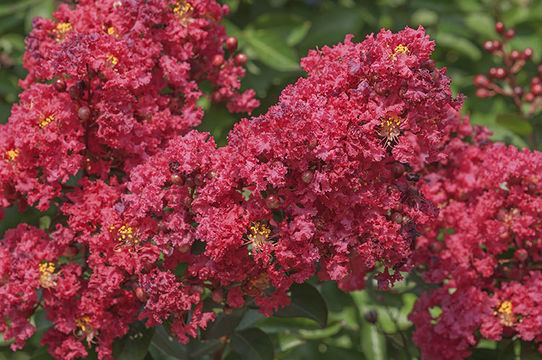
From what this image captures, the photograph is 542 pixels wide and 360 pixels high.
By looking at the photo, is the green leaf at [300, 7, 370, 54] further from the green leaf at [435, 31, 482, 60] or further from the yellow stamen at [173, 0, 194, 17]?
the yellow stamen at [173, 0, 194, 17]

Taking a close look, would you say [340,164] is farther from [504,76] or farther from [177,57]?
[504,76]

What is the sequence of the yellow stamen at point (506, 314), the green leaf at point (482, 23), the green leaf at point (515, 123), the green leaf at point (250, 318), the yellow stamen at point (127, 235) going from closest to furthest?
the yellow stamen at point (127, 235), the yellow stamen at point (506, 314), the green leaf at point (250, 318), the green leaf at point (515, 123), the green leaf at point (482, 23)

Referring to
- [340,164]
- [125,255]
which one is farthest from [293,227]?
[125,255]

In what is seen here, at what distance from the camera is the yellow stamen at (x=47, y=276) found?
1792 mm

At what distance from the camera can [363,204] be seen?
5.24ft

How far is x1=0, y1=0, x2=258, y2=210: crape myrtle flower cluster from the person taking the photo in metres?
1.75

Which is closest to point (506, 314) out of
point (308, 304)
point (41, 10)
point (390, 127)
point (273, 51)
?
point (308, 304)

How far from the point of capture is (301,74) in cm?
206

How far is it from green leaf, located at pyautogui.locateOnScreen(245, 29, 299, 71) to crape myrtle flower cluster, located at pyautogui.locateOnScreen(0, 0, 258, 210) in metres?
0.74

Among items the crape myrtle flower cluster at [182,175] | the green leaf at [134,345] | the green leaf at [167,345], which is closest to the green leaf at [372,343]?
the green leaf at [167,345]

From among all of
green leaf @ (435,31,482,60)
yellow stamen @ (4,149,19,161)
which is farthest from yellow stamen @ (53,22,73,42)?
green leaf @ (435,31,482,60)

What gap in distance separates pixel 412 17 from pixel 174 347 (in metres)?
2.59

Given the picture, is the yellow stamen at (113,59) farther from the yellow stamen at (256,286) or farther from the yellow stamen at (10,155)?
the yellow stamen at (256,286)

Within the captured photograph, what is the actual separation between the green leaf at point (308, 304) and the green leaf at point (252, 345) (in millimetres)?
215
